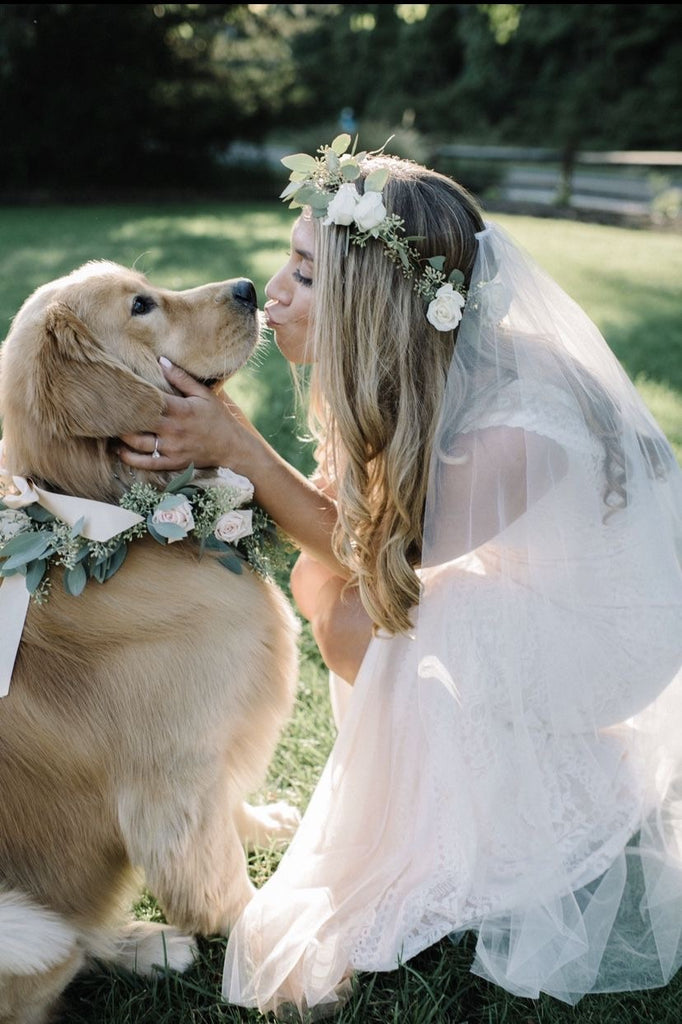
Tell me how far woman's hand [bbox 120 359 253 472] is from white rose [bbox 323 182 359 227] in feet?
1.87

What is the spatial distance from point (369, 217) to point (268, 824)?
1783mm

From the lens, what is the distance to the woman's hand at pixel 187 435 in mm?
2172

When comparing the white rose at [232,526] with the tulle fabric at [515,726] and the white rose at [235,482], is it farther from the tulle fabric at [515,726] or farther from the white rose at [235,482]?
the tulle fabric at [515,726]

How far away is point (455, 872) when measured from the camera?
7.15 feet

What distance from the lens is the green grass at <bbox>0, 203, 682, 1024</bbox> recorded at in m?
2.06

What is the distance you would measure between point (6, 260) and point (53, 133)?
28.0 ft

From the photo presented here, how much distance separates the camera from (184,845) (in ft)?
6.95

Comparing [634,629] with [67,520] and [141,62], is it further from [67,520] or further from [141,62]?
[141,62]

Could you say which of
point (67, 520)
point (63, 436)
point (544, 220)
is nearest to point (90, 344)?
point (63, 436)

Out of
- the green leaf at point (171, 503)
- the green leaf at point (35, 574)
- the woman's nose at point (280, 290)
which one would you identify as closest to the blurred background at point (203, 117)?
the woman's nose at point (280, 290)

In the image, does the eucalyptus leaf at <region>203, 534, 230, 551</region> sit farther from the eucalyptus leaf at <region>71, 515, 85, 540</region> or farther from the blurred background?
the blurred background

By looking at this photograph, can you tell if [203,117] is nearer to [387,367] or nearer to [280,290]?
[280,290]

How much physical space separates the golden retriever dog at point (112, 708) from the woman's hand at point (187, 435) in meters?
0.05

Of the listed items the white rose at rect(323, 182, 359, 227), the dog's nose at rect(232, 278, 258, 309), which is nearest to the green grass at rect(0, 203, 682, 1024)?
the dog's nose at rect(232, 278, 258, 309)
